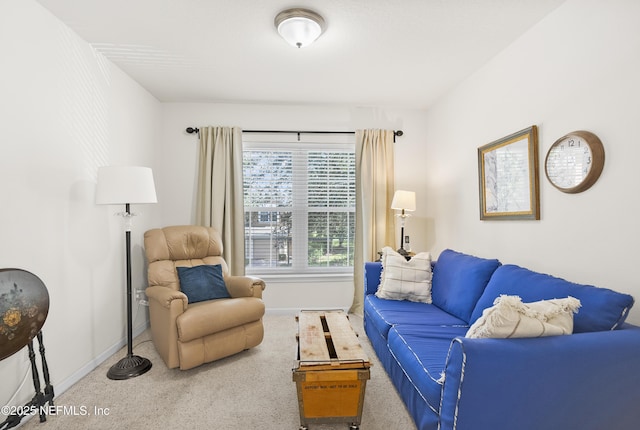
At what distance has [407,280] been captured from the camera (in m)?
2.88

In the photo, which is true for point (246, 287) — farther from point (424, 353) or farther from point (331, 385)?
point (424, 353)

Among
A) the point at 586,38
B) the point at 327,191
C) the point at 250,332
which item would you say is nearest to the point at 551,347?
the point at 586,38

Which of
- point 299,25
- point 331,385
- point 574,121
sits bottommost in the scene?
point 331,385

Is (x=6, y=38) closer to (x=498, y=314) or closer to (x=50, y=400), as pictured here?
(x=50, y=400)

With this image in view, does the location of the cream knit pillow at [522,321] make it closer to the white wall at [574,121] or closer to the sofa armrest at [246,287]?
the white wall at [574,121]

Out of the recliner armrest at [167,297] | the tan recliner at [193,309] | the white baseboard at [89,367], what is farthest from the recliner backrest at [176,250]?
the white baseboard at [89,367]

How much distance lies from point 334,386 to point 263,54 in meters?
2.54

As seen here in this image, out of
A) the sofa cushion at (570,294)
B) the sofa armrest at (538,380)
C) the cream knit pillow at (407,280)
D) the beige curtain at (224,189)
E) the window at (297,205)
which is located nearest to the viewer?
the sofa armrest at (538,380)

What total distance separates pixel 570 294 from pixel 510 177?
1.16m

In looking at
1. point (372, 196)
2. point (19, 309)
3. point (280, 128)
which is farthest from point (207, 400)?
point (280, 128)

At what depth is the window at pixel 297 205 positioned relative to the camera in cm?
404

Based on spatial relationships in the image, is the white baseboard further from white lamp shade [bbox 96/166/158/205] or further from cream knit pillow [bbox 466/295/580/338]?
cream knit pillow [bbox 466/295/580/338]

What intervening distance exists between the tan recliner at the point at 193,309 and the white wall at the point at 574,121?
86.3 inches

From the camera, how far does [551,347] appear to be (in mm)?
1325
